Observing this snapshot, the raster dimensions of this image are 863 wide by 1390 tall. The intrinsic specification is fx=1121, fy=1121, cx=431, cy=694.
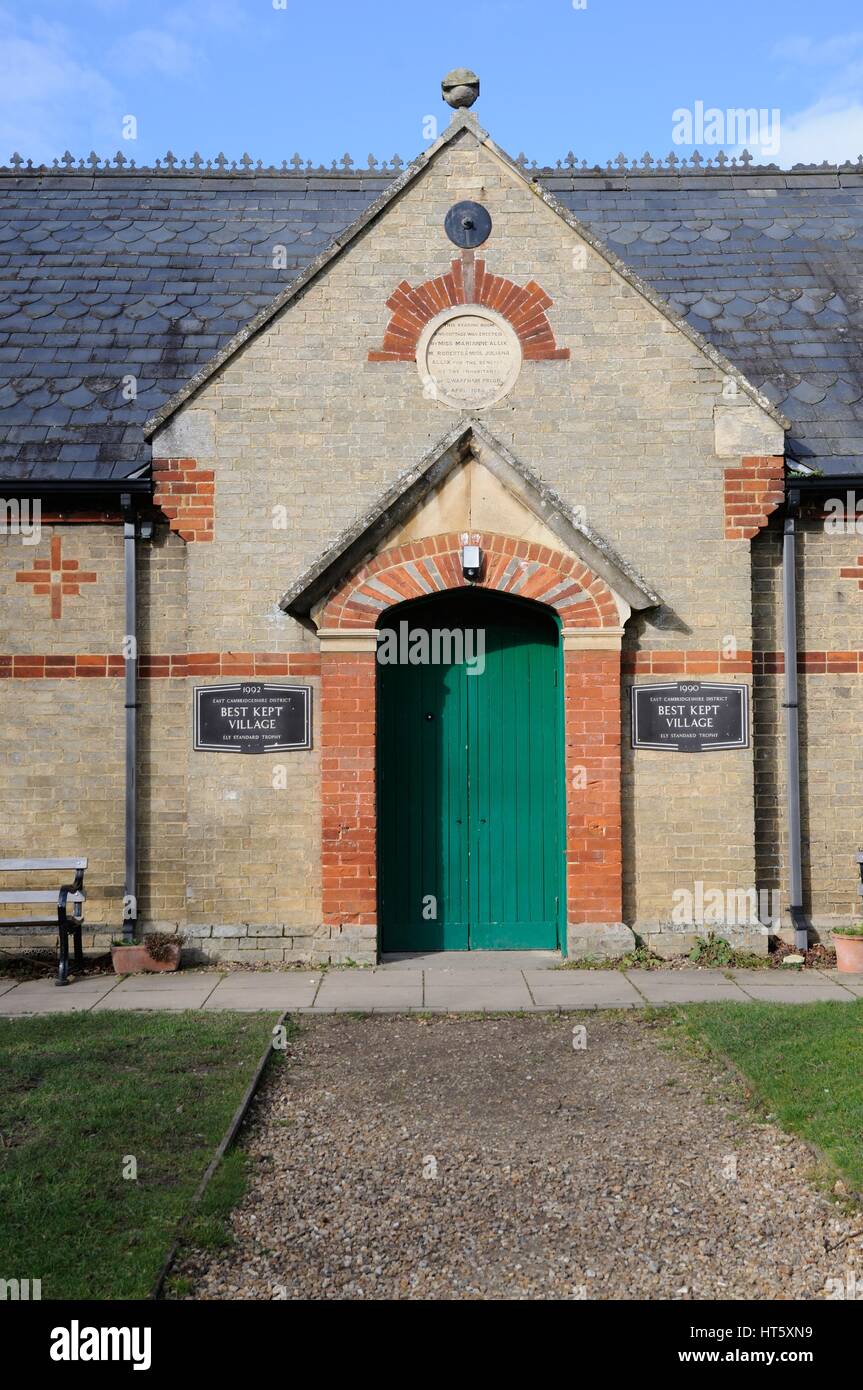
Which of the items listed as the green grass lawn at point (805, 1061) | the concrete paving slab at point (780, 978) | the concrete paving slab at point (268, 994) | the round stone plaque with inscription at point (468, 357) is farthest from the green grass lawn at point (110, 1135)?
the round stone plaque with inscription at point (468, 357)

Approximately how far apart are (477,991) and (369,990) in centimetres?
82

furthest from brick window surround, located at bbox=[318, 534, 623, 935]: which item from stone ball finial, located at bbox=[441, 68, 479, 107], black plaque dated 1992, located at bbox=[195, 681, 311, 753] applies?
stone ball finial, located at bbox=[441, 68, 479, 107]

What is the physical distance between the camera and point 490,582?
932 cm

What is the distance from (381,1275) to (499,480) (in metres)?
6.51

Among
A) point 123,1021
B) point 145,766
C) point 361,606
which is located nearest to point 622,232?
point 361,606

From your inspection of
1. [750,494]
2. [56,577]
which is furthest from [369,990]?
[750,494]

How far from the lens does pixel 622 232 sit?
12664mm

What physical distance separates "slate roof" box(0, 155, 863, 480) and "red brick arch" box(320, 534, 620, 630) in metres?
2.33

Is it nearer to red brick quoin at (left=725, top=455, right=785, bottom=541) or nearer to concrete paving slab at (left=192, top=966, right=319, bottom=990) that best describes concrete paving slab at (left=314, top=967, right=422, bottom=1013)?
concrete paving slab at (left=192, top=966, right=319, bottom=990)

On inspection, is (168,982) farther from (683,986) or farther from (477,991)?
(683,986)

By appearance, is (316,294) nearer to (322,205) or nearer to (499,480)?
(499,480)

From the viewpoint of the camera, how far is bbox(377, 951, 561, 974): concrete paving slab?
9227mm

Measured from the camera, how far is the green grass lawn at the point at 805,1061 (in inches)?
213

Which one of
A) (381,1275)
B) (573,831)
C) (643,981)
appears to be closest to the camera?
(381,1275)
